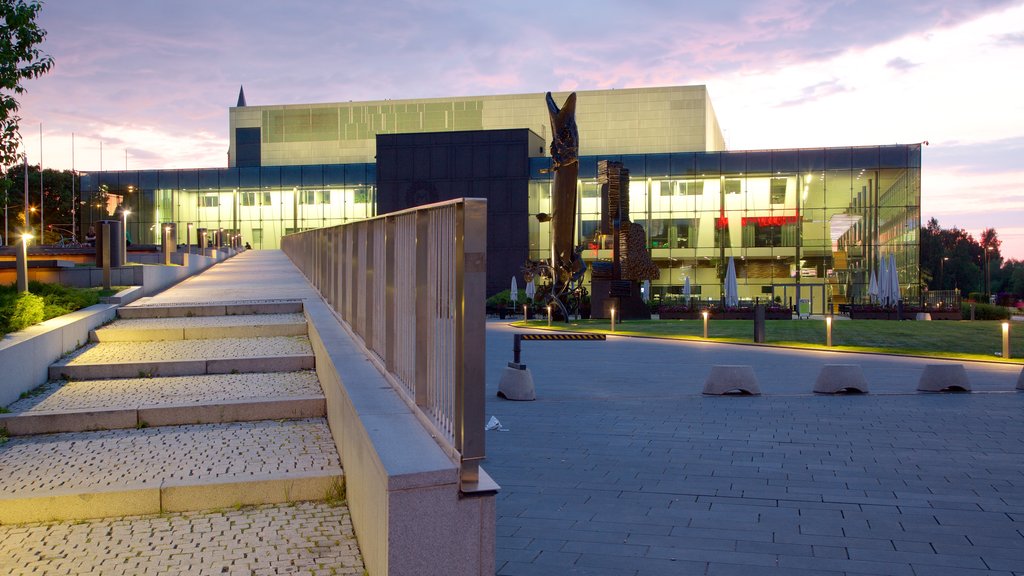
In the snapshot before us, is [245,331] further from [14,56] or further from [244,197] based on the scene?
[244,197]

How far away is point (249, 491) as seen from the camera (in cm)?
595

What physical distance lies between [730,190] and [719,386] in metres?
52.0

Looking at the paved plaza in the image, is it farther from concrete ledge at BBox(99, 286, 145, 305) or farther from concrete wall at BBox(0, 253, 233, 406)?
concrete ledge at BBox(99, 286, 145, 305)

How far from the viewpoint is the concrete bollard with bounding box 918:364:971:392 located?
1454 cm

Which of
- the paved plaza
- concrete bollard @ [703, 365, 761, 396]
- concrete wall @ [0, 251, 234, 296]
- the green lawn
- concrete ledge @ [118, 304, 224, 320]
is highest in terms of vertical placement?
concrete wall @ [0, 251, 234, 296]

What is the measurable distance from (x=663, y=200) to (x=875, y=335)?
121 ft

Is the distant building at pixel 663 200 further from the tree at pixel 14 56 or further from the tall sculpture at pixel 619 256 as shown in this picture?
the tree at pixel 14 56

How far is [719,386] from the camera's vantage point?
1393 centimetres

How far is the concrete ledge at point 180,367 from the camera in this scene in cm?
916

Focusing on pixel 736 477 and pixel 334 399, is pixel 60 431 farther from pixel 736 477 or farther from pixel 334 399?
pixel 736 477

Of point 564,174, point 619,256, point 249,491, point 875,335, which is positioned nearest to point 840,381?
point 249,491

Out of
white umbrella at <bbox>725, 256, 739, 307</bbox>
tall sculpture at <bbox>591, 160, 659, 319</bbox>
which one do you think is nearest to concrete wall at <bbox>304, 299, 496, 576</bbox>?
tall sculpture at <bbox>591, 160, 659, 319</bbox>

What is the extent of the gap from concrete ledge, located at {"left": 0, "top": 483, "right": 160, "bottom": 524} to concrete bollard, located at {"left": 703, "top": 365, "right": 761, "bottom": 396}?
9.81 meters

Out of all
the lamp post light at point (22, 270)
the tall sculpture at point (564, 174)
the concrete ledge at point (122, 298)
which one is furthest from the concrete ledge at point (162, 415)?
the tall sculpture at point (564, 174)
